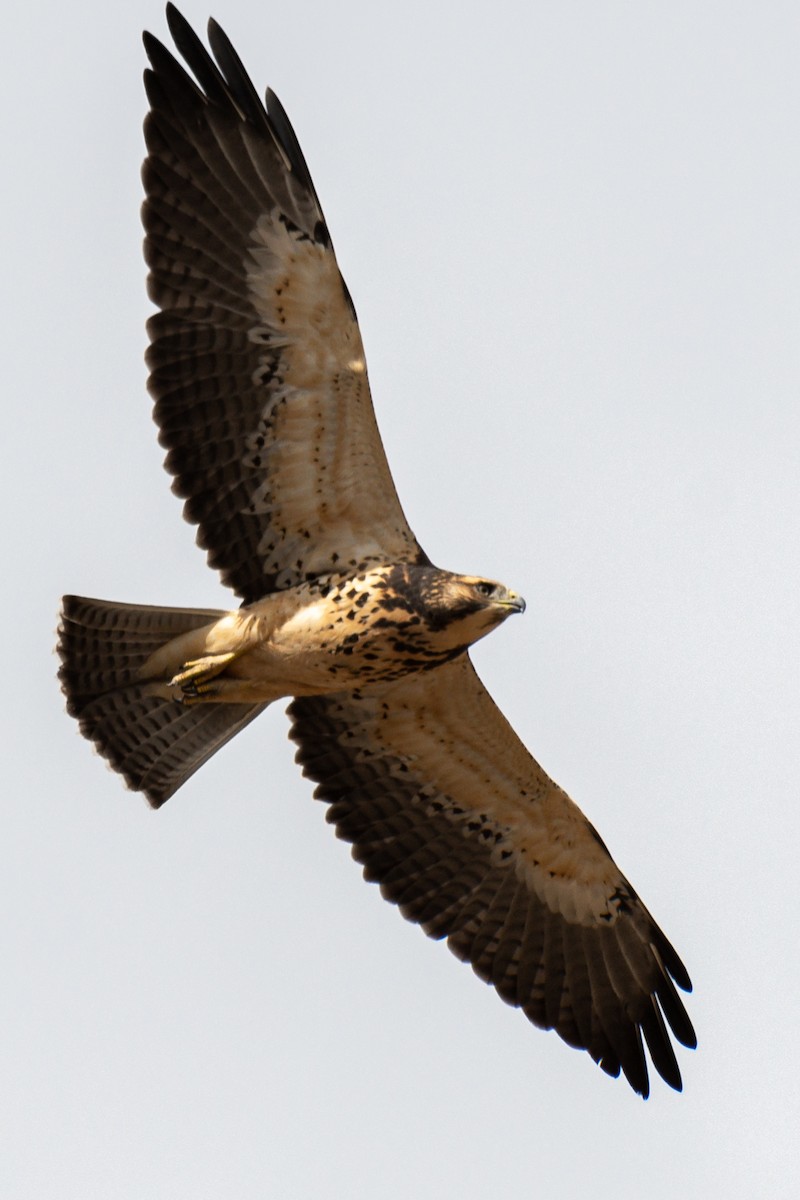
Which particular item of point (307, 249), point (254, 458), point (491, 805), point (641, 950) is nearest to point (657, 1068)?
point (641, 950)

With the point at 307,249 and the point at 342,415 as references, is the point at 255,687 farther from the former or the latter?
the point at 307,249

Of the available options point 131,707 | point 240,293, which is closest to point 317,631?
point 131,707

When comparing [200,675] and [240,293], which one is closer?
[240,293]

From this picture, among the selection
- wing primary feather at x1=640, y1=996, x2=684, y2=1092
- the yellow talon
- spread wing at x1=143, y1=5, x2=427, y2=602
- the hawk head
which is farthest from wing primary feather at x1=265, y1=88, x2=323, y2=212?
wing primary feather at x1=640, y1=996, x2=684, y2=1092

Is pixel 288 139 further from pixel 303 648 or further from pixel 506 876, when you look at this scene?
pixel 506 876

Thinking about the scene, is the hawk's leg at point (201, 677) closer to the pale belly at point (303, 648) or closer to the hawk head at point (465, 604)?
the pale belly at point (303, 648)

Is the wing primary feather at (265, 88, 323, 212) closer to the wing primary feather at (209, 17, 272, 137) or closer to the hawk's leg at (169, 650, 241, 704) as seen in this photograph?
the wing primary feather at (209, 17, 272, 137)
